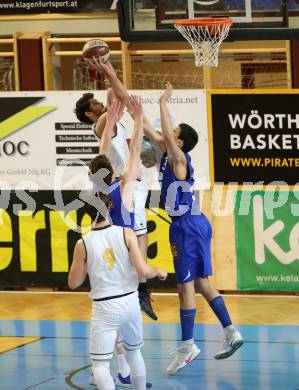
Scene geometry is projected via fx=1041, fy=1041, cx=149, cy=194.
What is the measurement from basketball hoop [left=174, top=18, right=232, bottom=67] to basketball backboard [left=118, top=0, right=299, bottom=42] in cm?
10

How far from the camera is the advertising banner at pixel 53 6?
1652 centimetres

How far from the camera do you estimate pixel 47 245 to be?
14.0m

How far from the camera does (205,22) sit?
38.1 feet

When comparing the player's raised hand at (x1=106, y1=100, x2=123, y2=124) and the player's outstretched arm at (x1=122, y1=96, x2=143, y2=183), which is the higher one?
the player's raised hand at (x1=106, y1=100, x2=123, y2=124)

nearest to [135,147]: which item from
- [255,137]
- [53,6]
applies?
[255,137]

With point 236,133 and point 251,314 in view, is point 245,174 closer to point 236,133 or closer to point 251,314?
point 236,133

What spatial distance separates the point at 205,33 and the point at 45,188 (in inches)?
134

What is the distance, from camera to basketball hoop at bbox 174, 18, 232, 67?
452 inches

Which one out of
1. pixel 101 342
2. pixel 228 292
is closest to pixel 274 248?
pixel 228 292

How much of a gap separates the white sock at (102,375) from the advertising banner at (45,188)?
5.77m

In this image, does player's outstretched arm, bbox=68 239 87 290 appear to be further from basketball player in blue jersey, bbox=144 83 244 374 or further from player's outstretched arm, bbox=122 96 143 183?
basketball player in blue jersey, bbox=144 83 244 374

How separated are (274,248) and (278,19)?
327 centimetres

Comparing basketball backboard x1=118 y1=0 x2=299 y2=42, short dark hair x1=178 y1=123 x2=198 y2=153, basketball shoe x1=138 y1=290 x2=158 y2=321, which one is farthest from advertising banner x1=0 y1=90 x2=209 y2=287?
short dark hair x1=178 y1=123 x2=198 y2=153

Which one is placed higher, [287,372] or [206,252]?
[206,252]
